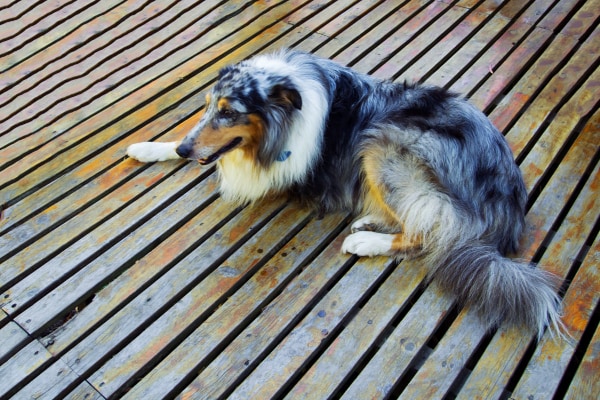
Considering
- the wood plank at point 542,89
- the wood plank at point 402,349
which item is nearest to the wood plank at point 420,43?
the wood plank at point 542,89

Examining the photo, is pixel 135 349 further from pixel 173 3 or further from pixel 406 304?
pixel 173 3

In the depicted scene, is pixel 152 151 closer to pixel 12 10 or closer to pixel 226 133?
pixel 226 133

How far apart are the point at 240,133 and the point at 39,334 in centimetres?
118

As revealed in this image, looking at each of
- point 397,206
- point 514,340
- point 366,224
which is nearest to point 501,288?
Answer: point 514,340

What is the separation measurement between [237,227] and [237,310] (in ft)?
1.61

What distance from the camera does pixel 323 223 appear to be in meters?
2.97

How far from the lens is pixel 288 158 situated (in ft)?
9.48

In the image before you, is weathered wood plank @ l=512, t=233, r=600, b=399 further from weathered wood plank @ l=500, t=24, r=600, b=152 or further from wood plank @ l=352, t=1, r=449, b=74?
wood plank @ l=352, t=1, r=449, b=74

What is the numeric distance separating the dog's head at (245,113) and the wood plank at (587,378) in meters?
1.54

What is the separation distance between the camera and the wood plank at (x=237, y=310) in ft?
7.75

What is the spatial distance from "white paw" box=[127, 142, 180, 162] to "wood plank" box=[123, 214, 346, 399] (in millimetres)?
839

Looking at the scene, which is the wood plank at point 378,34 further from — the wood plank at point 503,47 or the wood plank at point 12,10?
the wood plank at point 12,10

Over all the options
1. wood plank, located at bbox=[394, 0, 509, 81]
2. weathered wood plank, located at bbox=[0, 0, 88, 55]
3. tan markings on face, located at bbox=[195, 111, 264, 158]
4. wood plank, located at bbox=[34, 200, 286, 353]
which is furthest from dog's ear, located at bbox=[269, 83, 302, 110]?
weathered wood plank, located at bbox=[0, 0, 88, 55]

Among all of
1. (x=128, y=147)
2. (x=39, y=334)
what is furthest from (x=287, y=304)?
(x=128, y=147)
